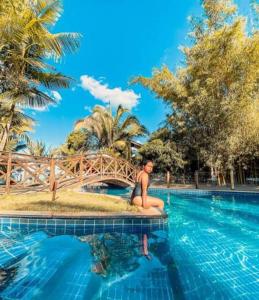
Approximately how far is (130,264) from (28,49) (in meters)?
8.51

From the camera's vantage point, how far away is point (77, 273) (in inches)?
118

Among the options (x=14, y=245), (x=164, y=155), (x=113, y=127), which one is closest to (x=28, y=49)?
(x=14, y=245)

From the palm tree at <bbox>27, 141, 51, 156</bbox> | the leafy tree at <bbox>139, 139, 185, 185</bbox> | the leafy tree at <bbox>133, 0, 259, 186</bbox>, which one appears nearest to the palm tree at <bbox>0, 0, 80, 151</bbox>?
the leafy tree at <bbox>133, 0, 259, 186</bbox>

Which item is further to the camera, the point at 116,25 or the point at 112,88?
the point at 112,88

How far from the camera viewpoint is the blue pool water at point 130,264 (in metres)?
2.60

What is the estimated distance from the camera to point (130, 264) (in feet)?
11.0

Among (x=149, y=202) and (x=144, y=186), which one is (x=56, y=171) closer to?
(x=149, y=202)

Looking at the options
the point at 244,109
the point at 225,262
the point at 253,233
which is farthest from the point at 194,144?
the point at 225,262

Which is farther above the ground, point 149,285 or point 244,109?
point 244,109

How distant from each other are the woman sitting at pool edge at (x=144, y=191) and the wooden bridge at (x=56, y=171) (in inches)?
97.2

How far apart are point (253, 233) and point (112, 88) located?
84.3 ft

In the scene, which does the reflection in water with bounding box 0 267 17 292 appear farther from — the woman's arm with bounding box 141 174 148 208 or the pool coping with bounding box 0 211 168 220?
the woman's arm with bounding box 141 174 148 208

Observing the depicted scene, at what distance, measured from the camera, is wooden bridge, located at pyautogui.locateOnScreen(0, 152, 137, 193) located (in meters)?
8.15

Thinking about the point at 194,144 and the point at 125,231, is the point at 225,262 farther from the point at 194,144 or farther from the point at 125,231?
the point at 194,144
